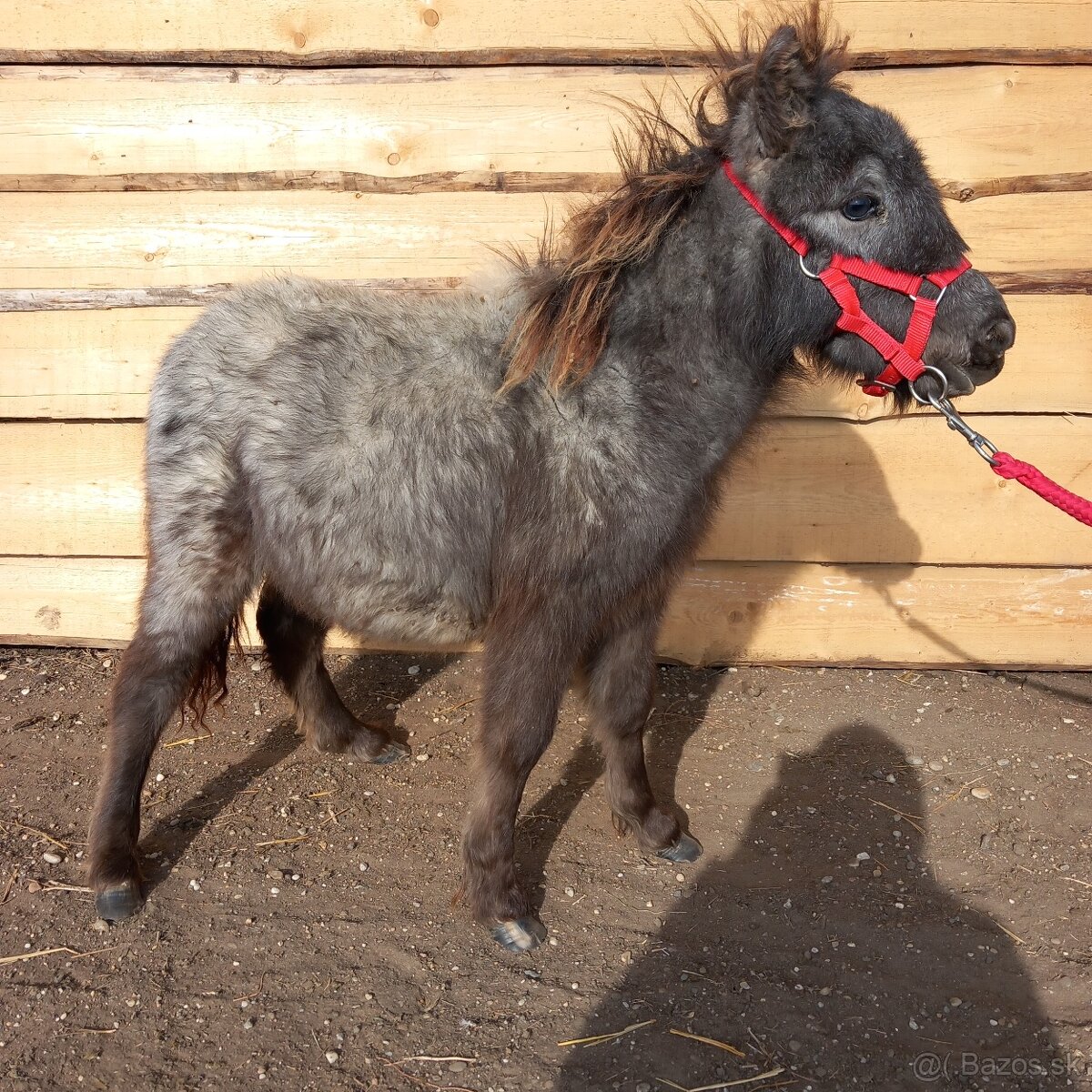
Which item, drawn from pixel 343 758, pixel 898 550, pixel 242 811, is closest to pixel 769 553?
pixel 898 550

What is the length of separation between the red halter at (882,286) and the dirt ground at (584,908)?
5.95ft

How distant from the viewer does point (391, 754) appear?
4.09 metres

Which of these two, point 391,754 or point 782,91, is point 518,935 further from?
point 782,91

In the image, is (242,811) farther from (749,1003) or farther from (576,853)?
(749,1003)

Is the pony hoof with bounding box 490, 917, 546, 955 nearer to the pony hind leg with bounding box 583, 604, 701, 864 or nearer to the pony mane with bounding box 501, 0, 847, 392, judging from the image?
the pony hind leg with bounding box 583, 604, 701, 864

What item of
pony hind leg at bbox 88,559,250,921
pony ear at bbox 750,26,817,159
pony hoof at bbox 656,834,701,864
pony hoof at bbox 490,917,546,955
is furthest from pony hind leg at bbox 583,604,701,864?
pony ear at bbox 750,26,817,159

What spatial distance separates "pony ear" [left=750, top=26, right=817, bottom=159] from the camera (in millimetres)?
2672

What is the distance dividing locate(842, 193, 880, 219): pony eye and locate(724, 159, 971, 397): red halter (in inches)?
4.5

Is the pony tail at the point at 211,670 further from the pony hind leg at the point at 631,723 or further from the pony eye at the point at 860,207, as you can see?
the pony eye at the point at 860,207

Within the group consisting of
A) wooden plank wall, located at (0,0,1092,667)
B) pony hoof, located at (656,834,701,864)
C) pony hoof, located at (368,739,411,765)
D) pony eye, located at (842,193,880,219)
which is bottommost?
pony hoof, located at (368,739,411,765)

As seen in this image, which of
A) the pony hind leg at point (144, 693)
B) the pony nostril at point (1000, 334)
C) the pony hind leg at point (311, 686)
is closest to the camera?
the pony nostril at point (1000, 334)

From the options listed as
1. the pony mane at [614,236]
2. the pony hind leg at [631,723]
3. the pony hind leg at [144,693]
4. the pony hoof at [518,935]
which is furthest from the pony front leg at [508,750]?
the pony hind leg at [144,693]

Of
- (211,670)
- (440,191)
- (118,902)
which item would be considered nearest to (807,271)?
(440,191)

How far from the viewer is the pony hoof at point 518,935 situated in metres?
3.08
